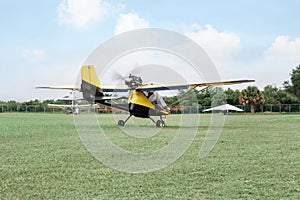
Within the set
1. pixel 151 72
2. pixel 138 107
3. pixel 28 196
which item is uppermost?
pixel 151 72

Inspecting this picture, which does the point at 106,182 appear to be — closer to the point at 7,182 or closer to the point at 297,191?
the point at 7,182

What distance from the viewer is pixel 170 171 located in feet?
14.8

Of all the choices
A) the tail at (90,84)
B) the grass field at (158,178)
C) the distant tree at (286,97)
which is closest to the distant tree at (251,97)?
the distant tree at (286,97)

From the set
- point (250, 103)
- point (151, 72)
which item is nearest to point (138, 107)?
point (151, 72)

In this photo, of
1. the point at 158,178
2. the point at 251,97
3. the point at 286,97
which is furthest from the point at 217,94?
the point at 286,97

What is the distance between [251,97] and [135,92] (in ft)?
129

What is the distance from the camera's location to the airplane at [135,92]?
493 inches

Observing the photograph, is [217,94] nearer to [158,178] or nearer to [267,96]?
[158,178]

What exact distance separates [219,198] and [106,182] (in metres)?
1.22

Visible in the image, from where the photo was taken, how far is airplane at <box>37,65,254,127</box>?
493 inches

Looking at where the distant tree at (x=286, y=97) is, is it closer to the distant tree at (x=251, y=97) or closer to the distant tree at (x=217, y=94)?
the distant tree at (x=251, y=97)

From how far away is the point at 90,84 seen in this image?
44.0ft

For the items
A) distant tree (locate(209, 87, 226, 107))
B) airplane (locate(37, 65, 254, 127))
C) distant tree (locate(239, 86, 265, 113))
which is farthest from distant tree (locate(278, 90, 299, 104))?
airplane (locate(37, 65, 254, 127))

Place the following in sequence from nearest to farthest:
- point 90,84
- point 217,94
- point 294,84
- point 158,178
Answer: point 158,178 < point 90,84 < point 217,94 < point 294,84
